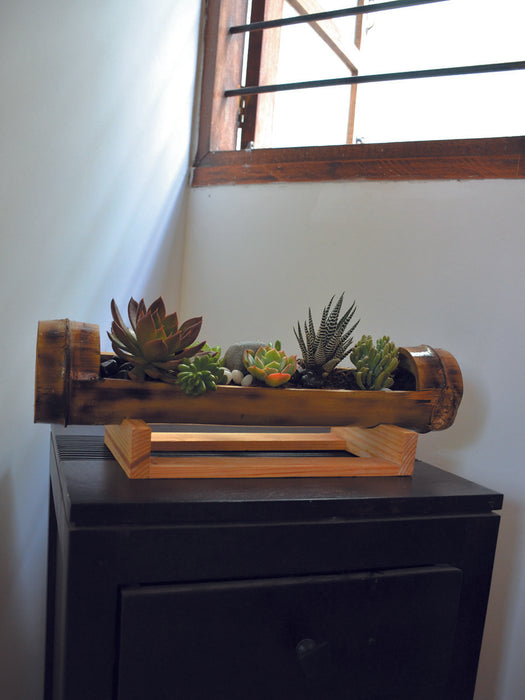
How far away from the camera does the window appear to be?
1.03 m

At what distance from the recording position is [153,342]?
2.09 feet

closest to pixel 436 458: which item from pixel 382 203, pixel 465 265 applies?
pixel 465 265

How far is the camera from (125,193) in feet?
3.57

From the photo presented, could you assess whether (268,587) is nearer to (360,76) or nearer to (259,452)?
(259,452)

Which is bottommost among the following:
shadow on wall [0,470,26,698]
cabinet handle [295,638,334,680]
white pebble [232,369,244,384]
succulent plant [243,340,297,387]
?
shadow on wall [0,470,26,698]

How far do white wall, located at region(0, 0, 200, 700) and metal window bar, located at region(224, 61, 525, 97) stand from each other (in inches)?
7.0

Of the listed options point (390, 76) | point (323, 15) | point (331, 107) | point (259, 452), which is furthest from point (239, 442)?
point (331, 107)

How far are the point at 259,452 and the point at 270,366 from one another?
0.14 meters

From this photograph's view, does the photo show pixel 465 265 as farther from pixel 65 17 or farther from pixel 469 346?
pixel 65 17

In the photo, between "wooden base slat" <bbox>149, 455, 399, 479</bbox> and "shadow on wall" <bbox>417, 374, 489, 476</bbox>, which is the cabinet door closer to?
"wooden base slat" <bbox>149, 455, 399, 479</bbox>

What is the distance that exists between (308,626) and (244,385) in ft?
0.91

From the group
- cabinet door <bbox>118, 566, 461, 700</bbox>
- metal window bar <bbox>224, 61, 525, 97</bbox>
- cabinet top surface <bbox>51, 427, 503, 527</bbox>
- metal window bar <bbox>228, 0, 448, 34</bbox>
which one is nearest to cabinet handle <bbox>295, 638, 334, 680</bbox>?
cabinet door <bbox>118, 566, 461, 700</bbox>

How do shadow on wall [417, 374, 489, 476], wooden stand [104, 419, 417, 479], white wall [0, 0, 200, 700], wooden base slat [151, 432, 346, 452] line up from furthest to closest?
shadow on wall [417, 374, 489, 476]
white wall [0, 0, 200, 700]
wooden base slat [151, 432, 346, 452]
wooden stand [104, 419, 417, 479]

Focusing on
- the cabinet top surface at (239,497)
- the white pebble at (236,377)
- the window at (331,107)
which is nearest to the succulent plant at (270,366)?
the white pebble at (236,377)
